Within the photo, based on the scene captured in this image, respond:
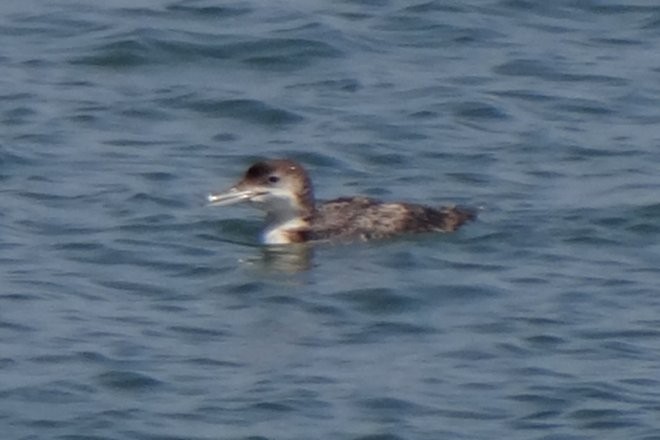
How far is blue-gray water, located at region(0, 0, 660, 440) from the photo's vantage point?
515 inches

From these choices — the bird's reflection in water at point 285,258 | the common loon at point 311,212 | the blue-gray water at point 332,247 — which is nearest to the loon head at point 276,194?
the common loon at point 311,212

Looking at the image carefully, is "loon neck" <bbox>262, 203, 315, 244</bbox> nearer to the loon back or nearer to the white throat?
the white throat

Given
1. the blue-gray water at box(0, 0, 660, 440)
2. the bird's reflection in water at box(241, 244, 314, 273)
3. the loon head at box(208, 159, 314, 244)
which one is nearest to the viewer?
the blue-gray water at box(0, 0, 660, 440)

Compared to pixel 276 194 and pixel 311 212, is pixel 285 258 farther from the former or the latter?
pixel 311 212

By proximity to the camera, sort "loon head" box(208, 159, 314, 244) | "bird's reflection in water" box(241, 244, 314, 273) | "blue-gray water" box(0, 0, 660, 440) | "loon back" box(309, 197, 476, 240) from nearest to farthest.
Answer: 1. "blue-gray water" box(0, 0, 660, 440)
2. "bird's reflection in water" box(241, 244, 314, 273)
3. "loon back" box(309, 197, 476, 240)
4. "loon head" box(208, 159, 314, 244)

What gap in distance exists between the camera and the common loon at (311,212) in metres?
16.4

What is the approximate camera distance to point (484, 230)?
1655 cm

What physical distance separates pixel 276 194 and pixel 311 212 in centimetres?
34

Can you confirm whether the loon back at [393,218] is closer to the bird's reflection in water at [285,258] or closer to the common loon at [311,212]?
the common loon at [311,212]

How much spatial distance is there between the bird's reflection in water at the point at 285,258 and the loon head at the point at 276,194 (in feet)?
0.38

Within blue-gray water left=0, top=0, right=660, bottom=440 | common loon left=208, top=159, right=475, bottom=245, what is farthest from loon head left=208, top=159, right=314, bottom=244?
blue-gray water left=0, top=0, right=660, bottom=440

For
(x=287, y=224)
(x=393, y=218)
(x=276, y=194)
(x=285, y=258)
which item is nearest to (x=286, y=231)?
(x=287, y=224)

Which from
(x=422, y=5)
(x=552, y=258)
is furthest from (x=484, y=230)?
(x=422, y=5)

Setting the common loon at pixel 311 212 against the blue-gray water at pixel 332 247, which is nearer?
the blue-gray water at pixel 332 247
